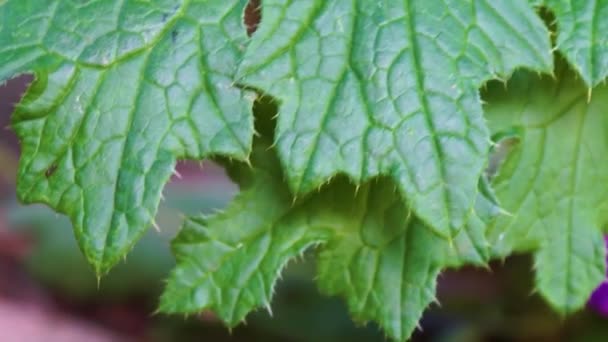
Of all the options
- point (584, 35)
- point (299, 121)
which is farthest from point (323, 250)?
point (584, 35)

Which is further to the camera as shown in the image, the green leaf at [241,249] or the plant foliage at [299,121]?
the green leaf at [241,249]

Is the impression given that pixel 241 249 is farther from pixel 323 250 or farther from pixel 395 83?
pixel 395 83

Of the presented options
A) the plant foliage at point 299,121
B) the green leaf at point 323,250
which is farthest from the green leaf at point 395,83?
the green leaf at point 323,250

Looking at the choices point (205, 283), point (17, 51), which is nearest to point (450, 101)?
point (205, 283)

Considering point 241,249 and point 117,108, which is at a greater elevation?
point 117,108

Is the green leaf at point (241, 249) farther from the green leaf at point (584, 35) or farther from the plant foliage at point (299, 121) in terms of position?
the green leaf at point (584, 35)

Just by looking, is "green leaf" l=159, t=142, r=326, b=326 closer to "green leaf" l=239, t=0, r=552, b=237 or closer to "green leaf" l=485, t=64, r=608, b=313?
"green leaf" l=239, t=0, r=552, b=237

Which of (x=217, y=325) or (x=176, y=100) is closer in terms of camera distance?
(x=176, y=100)

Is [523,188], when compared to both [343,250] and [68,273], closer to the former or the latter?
[343,250]
